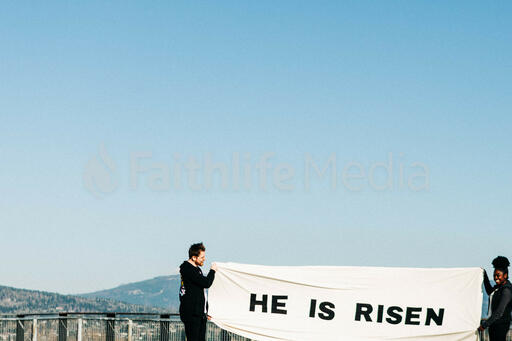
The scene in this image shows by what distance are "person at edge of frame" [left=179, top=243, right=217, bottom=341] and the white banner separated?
6.74 ft

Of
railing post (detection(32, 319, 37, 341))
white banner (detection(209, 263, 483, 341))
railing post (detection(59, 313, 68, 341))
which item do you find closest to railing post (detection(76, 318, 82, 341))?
railing post (detection(59, 313, 68, 341))

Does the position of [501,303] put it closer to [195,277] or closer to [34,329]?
[195,277]

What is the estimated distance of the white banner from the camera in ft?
46.1

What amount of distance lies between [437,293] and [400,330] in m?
0.97

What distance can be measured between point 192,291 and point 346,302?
3.32 meters

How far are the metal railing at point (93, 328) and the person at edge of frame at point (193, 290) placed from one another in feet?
12.0

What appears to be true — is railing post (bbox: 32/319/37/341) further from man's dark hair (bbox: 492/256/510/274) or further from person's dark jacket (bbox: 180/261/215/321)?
man's dark hair (bbox: 492/256/510/274)

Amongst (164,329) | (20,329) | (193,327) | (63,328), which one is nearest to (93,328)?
(63,328)

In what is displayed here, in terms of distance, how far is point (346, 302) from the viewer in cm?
1441

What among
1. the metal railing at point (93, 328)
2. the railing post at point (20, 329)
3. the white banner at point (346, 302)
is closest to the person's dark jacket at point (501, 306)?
the white banner at point (346, 302)

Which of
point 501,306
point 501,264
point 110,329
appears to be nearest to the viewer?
point 501,306

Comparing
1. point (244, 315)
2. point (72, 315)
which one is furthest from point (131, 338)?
point (244, 315)

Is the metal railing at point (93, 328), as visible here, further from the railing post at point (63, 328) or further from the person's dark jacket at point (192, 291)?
the person's dark jacket at point (192, 291)

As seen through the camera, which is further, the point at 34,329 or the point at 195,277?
the point at 34,329
